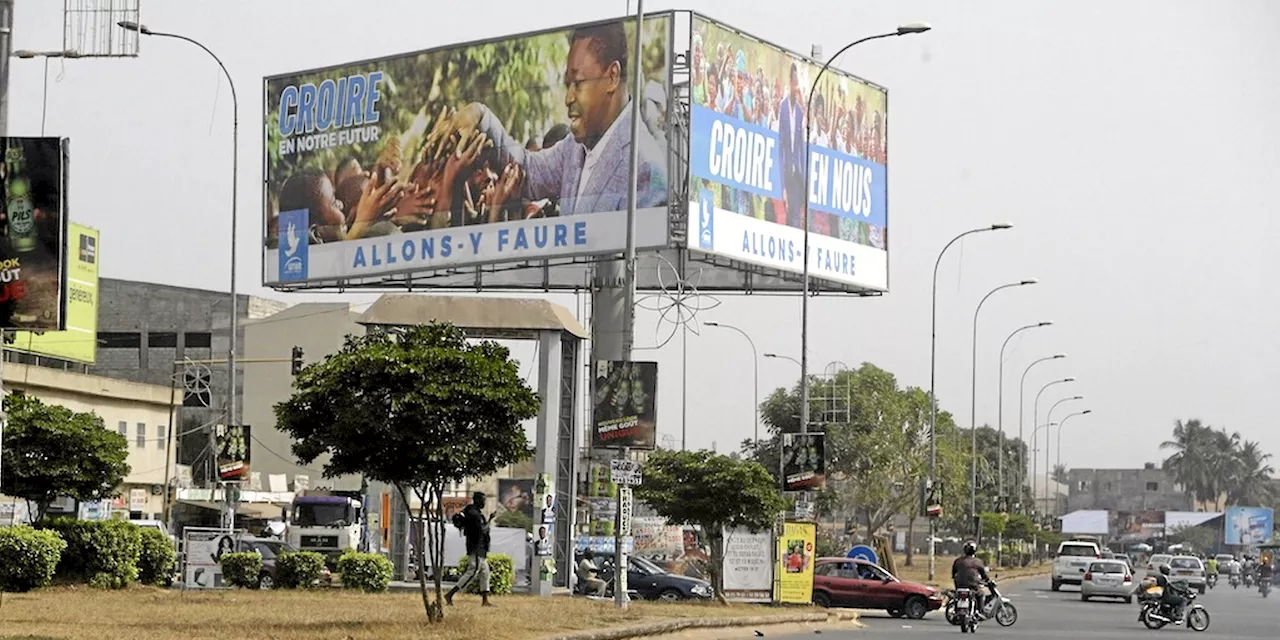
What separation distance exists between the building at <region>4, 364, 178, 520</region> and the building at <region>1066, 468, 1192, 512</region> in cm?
13958

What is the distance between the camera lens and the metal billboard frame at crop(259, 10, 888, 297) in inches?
1770

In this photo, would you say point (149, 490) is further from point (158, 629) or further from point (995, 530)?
point (158, 629)

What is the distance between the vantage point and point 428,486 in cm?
2348

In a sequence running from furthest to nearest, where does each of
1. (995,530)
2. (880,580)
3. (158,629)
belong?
(995,530), (880,580), (158,629)

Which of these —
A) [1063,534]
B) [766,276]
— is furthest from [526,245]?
[1063,534]

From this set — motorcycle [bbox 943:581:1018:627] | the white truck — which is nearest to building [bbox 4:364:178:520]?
the white truck

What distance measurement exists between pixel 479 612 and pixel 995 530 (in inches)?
2483

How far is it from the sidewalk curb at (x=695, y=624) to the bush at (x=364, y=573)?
723cm

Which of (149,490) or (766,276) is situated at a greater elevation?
(766,276)

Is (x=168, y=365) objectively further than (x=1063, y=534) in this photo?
No

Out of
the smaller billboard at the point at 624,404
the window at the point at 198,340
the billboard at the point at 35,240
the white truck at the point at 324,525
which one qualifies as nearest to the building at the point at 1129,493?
the window at the point at 198,340

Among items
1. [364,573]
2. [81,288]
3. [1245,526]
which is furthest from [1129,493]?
[364,573]

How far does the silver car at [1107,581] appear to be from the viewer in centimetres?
5084

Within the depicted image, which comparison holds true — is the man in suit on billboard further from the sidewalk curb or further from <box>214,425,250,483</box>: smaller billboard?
the sidewalk curb
